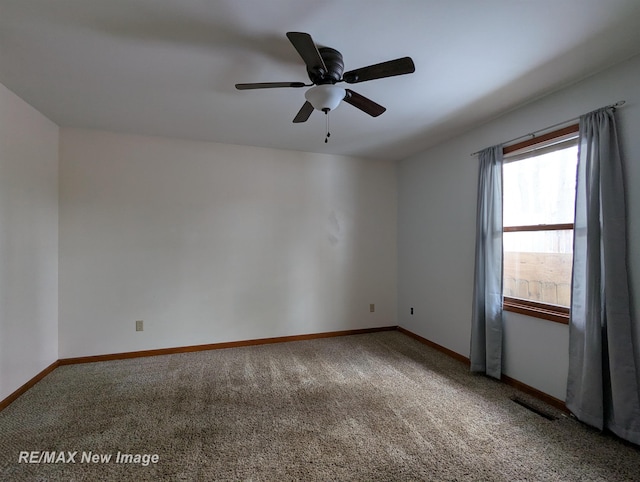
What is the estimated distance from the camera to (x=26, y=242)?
2619 millimetres

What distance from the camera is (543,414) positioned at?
88.2 inches

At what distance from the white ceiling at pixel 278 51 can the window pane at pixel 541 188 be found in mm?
561

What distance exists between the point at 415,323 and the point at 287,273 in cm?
197

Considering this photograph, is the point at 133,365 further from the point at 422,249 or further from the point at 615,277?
the point at 615,277

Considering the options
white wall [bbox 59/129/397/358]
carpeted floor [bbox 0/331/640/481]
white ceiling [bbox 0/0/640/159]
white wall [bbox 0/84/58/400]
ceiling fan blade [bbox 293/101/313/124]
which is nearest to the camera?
white ceiling [bbox 0/0/640/159]

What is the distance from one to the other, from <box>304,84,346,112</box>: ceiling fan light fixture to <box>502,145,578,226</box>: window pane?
1.99 m

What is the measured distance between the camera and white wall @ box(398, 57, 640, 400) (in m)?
1.99

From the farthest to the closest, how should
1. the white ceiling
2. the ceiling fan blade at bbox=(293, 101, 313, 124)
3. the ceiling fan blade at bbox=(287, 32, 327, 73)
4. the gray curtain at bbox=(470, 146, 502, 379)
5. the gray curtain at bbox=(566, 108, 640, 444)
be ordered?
the gray curtain at bbox=(470, 146, 502, 379) → the ceiling fan blade at bbox=(293, 101, 313, 124) → the gray curtain at bbox=(566, 108, 640, 444) → the white ceiling → the ceiling fan blade at bbox=(287, 32, 327, 73)

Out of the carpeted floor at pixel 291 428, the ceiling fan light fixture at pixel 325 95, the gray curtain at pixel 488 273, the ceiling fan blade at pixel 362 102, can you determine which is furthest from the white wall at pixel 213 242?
the ceiling fan light fixture at pixel 325 95

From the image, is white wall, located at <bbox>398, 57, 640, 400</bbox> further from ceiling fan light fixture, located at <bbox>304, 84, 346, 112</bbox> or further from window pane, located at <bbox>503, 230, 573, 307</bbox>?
ceiling fan light fixture, located at <bbox>304, 84, 346, 112</bbox>

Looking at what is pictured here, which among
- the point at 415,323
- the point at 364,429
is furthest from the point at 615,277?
the point at 415,323

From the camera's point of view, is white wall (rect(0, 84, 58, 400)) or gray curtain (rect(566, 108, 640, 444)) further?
white wall (rect(0, 84, 58, 400))

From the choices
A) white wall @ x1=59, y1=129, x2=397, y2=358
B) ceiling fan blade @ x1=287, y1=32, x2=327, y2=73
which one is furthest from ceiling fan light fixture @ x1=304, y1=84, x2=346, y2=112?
white wall @ x1=59, y1=129, x2=397, y2=358

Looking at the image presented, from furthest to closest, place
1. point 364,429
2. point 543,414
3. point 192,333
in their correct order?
point 192,333
point 543,414
point 364,429
